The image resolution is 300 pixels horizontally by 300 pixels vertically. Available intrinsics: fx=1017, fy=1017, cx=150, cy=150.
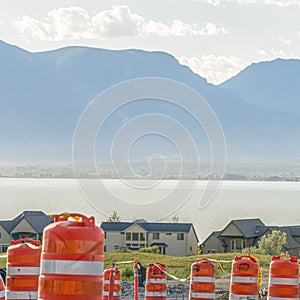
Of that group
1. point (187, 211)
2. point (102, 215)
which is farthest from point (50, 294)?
point (187, 211)

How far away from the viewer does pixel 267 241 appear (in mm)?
75125

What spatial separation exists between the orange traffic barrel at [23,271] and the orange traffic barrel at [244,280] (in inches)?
160

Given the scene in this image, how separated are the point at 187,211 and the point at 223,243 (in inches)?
4240

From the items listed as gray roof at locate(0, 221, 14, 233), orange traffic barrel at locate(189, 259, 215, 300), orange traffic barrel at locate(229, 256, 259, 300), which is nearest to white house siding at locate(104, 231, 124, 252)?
gray roof at locate(0, 221, 14, 233)

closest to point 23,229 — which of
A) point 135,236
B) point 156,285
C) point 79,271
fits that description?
point 135,236

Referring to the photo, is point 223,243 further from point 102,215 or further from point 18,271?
point 18,271

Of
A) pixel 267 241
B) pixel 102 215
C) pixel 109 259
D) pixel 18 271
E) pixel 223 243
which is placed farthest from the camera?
pixel 102 215

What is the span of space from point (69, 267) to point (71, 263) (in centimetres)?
4

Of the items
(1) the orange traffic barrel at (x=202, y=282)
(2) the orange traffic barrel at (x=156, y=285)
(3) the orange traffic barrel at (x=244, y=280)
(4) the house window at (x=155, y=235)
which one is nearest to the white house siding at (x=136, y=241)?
(4) the house window at (x=155, y=235)

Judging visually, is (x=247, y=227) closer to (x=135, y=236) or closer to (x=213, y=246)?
(x=213, y=246)

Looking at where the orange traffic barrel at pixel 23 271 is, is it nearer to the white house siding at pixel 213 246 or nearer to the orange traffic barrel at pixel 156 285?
the orange traffic barrel at pixel 156 285

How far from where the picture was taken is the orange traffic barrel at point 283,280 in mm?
13664

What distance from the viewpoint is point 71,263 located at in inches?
344

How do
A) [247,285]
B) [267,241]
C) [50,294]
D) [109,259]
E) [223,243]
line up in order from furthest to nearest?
[223,243] < [267,241] < [109,259] < [247,285] < [50,294]
